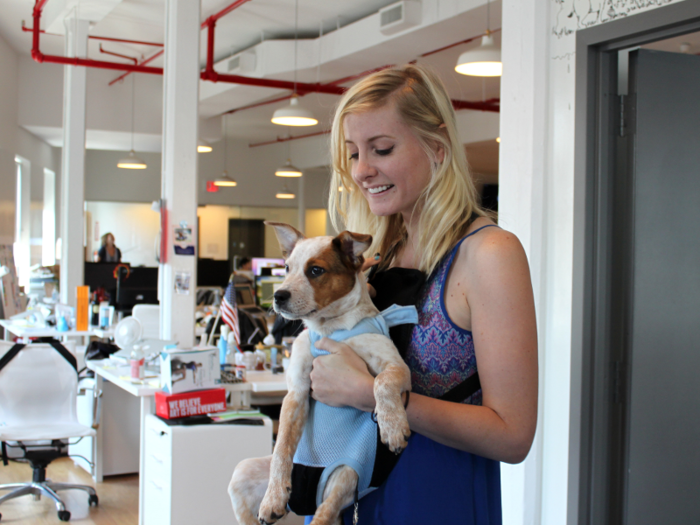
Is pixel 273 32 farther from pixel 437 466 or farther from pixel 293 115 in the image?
pixel 437 466

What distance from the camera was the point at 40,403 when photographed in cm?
433

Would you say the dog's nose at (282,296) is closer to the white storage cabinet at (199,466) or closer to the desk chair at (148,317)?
the white storage cabinet at (199,466)

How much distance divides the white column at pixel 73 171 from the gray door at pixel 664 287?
246 inches

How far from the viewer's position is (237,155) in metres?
15.3

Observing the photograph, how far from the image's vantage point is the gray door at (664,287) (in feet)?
8.48

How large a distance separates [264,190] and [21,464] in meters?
10.8

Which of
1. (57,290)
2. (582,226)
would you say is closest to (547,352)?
(582,226)

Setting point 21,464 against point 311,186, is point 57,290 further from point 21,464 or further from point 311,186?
point 311,186

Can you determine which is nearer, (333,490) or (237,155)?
(333,490)

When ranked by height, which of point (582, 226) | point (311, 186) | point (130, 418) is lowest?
point (130, 418)

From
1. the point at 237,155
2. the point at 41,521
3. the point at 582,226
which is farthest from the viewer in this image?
the point at 237,155

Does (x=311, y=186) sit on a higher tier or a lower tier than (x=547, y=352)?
higher

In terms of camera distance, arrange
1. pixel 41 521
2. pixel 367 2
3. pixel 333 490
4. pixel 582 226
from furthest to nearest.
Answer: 1. pixel 367 2
2. pixel 41 521
3. pixel 582 226
4. pixel 333 490

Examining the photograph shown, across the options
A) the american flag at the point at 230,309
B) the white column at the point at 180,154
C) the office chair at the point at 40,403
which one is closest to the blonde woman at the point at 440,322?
the white column at the point at 180,154
